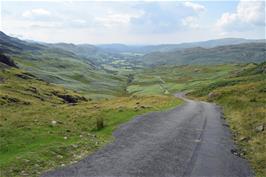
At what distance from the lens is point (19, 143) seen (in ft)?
75.8

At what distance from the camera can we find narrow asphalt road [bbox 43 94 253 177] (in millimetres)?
18047

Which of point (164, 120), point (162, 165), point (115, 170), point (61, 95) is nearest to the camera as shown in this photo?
point (115, 170)

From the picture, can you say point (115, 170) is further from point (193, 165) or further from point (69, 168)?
point (193, 165)

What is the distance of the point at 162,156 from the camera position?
70.0 feet

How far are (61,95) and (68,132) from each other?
79096 mm

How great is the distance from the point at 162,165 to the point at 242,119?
21.5m

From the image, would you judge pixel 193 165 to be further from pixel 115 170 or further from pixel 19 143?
pixel 19 143

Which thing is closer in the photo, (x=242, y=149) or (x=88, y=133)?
(x=242, y=149)

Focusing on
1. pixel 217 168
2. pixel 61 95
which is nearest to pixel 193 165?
pixel 217 168

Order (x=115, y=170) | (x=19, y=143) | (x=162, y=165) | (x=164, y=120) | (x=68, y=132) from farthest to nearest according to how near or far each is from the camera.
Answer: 1. (x=164, y=120)
2. (x=68, y=132)
3. (x=19, y=143)
4. (x=162, y=165)
5. (x=115, y=170)

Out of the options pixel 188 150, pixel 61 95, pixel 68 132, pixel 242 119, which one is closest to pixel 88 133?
pixel 68 132

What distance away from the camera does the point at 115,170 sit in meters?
18.0

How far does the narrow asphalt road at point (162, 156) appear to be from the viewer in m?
18.0

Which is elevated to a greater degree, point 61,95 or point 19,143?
point 19,143
